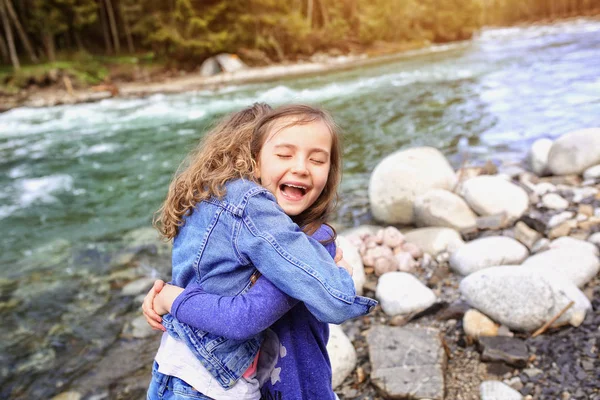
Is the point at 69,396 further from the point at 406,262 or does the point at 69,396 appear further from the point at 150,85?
the point at 150,85

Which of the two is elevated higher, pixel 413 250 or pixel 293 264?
pixel 293 264

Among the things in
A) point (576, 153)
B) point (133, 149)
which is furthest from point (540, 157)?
point (133, 149)

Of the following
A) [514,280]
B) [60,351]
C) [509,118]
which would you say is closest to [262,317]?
[514,280]

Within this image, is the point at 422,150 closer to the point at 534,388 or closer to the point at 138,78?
the point at 534,388

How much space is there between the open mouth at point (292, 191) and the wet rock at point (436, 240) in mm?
3073

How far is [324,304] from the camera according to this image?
3.84 feet

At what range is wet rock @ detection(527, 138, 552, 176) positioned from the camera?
581 cm

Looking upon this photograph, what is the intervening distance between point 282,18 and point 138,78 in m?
12.1

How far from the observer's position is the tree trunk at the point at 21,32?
92.1 feet

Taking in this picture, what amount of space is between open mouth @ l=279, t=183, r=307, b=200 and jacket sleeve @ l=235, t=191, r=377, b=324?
204 mm

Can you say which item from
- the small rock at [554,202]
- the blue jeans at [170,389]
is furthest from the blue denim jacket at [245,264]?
the small rock at [554,202]

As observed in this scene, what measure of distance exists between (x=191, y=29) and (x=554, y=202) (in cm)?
2926

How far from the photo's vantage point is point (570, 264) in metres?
3.27

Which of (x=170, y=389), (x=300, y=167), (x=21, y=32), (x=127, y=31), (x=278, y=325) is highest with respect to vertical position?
(x=21, y=32)
